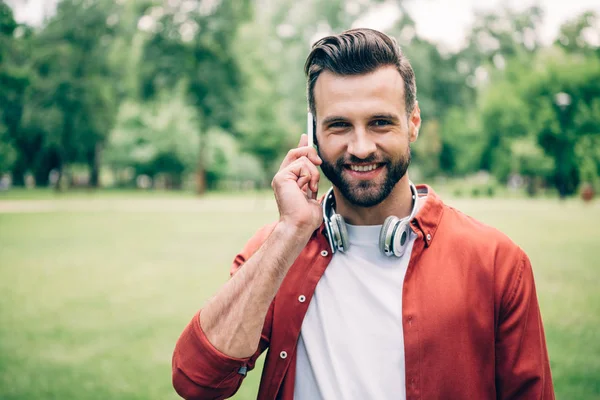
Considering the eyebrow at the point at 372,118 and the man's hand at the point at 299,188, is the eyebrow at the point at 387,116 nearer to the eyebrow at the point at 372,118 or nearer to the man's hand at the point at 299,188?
the eyebrow at the point at 372,118

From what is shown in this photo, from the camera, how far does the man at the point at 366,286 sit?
79.5 inches

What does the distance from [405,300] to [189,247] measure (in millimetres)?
13048

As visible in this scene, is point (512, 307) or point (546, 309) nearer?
point (512, 307)

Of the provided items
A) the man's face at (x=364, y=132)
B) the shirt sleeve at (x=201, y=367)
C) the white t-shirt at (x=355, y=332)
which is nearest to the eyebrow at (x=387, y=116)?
the man's face at (x=364, y=132)

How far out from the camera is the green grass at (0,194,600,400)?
5836 millimetres

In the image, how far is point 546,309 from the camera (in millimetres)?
8250

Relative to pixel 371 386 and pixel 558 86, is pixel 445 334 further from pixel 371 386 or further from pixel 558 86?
pixel 558 86

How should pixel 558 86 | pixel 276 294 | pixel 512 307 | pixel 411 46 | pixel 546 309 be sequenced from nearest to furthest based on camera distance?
pixel 512 307 < pixel 276 294 < pixel 546 309 < pixel 558 86 < pixel 411 46

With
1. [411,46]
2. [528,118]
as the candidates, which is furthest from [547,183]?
[411,46]

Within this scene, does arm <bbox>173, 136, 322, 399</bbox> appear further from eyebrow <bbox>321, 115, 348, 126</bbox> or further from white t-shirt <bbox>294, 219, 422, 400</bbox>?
eyebrow <bbox>321, 115, 348, 126</bbox>

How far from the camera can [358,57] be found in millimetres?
2246

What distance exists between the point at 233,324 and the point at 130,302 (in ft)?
24.9

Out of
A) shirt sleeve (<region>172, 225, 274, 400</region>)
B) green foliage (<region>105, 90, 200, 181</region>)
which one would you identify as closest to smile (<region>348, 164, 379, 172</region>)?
shirt sleeve (<region>172, 225, 274, 400</region>)

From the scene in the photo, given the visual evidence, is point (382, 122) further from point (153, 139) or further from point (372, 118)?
point (153, 139)
